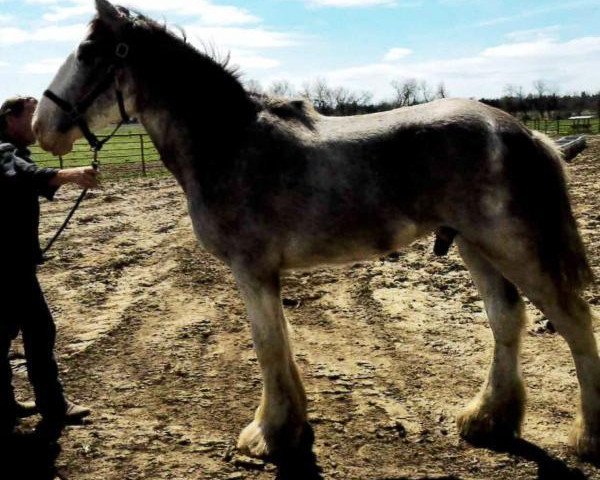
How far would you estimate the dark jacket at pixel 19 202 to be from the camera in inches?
144

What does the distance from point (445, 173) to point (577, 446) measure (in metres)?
1.73

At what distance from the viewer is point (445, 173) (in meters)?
3.30

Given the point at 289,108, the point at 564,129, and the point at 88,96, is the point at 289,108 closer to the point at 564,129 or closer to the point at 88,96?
the point at 88,96

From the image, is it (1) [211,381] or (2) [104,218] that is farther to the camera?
(2) [104,218]

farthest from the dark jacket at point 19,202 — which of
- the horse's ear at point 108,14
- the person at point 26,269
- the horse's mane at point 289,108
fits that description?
the horse's mane at point 289,108

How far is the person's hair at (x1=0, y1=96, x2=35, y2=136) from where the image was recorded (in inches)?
156

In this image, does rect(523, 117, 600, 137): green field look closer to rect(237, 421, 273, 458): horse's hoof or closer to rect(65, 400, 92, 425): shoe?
rect(237, 421, 273, 458): horse's hoof

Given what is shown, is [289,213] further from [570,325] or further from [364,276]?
[364,276]

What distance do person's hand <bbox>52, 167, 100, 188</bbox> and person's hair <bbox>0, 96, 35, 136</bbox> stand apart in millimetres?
642

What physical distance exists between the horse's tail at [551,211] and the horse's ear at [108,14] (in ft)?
7.93

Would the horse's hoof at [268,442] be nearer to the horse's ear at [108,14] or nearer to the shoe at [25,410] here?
the shoe at [25,410]

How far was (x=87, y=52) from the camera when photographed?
3.57m

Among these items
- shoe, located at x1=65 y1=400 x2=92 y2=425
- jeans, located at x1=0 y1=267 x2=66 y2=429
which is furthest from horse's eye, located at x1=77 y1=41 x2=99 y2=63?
shoe, located at x1=65 y1=400 x2=92 y2=425

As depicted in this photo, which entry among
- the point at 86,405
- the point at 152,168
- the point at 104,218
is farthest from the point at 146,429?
the point at 152,168
